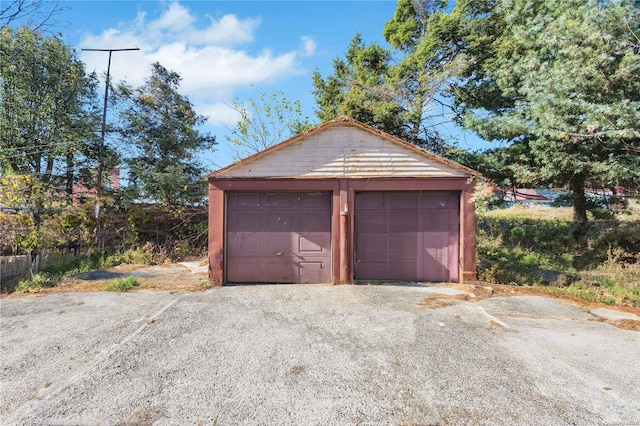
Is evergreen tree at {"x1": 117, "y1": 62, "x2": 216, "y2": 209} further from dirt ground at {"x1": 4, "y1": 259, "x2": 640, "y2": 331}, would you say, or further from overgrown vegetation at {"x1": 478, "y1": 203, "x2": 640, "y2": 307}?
overgrown vegetation at {"x1": 478, "y1": 203, "x2": 640, "y2": 307}

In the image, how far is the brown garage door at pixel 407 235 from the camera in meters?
8.14

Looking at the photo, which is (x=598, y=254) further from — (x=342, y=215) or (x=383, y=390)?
(x=383, y=390)

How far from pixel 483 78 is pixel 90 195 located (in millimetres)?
16367

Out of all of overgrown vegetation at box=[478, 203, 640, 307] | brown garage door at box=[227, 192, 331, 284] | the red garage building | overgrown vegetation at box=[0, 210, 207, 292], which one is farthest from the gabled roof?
overgrown vegetation at box=[0, 210, 207, 292]

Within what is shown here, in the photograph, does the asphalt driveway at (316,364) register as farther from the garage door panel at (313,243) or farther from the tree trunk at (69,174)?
the tree trunk at (69,174)

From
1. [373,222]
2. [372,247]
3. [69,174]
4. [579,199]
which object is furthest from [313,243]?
[579,199]

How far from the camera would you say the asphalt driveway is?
302 centimetres

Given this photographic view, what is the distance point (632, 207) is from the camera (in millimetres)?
13227

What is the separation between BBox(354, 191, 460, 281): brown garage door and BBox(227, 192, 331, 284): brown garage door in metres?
0.92

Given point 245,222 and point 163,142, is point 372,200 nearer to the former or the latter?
point 245,222

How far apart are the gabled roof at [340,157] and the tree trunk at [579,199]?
7.09 meters

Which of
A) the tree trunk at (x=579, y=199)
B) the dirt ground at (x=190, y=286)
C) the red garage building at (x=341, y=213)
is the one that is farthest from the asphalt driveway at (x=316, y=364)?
the tree trunk at (x=579, y=199)

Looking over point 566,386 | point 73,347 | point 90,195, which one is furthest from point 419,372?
point 90,195

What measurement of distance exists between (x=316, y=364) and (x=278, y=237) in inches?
179
